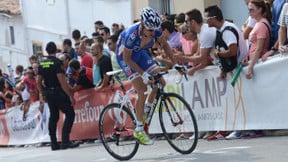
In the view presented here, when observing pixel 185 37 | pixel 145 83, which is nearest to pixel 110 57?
pixel 185 37

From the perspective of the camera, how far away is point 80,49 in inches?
643

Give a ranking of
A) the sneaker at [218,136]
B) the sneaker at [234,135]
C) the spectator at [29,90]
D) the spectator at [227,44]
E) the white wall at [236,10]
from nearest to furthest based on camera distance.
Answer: the spectator at [227,44]
the sneaker at [234,135]
the sneaker at [218,136]
the spectator at [29,90]
the white wall at [236,10]

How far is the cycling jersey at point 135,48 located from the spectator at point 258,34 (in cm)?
168

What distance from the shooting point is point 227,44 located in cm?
1166

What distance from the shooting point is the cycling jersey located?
34.2 feet

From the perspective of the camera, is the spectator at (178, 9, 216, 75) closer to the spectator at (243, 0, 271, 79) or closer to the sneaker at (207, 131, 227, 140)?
the spectator at (243, 0, 271, 79)

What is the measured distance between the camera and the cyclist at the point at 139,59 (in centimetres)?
1041

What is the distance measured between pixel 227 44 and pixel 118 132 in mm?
2183

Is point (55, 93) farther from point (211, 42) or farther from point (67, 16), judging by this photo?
point (67, 16)

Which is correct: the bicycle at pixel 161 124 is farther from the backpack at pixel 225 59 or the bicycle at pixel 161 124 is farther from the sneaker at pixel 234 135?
the backpack at pixel 225 59

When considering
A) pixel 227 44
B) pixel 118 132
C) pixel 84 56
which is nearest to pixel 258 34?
pixel 227 44

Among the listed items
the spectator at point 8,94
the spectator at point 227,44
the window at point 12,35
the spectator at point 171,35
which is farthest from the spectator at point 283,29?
the window at point 12,35

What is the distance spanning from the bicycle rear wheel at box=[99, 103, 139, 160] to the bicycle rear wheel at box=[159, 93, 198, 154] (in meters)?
0.56

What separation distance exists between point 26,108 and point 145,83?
28.3 ft
